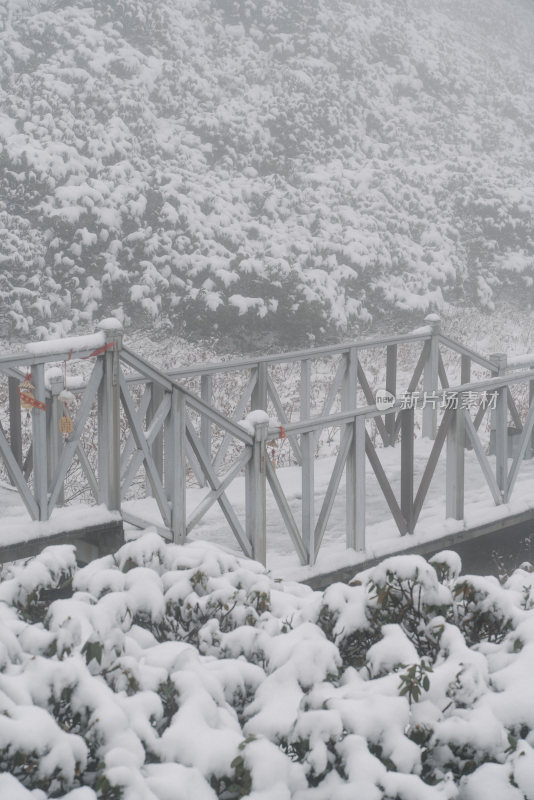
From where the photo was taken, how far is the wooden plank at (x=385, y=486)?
5.34 m

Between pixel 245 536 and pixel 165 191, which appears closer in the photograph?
pixel 245 536

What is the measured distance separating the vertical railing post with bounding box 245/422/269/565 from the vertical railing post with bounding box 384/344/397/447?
325 centimetres

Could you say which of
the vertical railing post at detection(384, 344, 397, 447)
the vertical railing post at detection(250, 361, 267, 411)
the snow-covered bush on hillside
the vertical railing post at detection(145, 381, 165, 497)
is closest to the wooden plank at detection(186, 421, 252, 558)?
the vertical railing post at detection(145, 381, 165, 497)

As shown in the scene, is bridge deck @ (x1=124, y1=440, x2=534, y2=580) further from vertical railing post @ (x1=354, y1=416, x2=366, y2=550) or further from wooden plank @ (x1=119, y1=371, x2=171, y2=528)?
wooden plank @ (x1=119, y1=371, x2=171, y2=528)

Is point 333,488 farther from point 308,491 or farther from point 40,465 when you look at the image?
point 40,465

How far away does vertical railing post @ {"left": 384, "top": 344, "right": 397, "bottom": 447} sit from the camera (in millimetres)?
7922

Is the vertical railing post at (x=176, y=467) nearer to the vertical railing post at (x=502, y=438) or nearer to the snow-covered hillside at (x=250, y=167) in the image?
the vertical railing post at (x=502, y=438)

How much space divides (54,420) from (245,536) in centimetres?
125

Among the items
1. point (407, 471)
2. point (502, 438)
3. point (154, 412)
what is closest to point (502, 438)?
point (502, 438)

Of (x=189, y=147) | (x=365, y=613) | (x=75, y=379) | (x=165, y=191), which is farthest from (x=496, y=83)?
(x=365, y=613)

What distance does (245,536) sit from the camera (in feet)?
16.2

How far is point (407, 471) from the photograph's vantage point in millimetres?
5648

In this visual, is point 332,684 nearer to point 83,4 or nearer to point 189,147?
point 189,147

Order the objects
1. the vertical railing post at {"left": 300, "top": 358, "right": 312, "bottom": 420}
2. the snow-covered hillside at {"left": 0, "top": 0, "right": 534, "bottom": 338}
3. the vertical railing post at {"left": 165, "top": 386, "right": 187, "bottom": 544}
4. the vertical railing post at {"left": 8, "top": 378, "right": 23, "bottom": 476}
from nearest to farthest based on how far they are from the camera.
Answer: the vertical railing post at {"left": 165, "top": 386, "right": 187, "bottom": 544}
the vertical railing post at {"left": 8, "top": 378, "right": 23, "bottom": 476}
the vertical railing post at {"left": 300, "top": 358, "right": 312, "bottom": 420}
the snow-covered hillside at {"left": 0, "top": 0, "right": 534, "bottom": 338}
